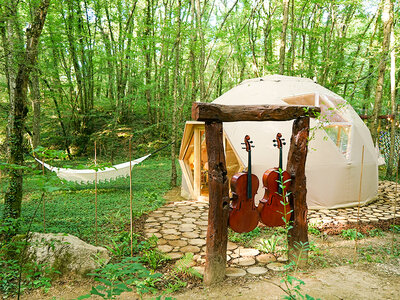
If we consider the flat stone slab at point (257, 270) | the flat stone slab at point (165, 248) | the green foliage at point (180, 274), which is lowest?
the flat stone slab at point (165, 248)

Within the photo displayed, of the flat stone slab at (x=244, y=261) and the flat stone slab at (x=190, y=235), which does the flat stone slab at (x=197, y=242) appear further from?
the flat stone slab at (x=244, y=261)

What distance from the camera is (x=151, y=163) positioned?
1092 centimetres

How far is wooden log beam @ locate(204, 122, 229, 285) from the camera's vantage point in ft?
7.95

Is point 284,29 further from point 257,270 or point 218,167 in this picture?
point 257,270

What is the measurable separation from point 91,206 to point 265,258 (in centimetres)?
369

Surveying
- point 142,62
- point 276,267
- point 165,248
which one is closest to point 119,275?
point 165,248

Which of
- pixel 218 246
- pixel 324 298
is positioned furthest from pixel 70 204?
pixel 324 298

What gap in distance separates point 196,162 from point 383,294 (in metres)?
3.97

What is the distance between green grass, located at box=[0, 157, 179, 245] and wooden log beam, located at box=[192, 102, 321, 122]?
4.31 feet

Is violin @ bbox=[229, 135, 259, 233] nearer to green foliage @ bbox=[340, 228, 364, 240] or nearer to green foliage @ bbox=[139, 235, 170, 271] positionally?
green foliage @ bbox=[139, 235, 170, 271]

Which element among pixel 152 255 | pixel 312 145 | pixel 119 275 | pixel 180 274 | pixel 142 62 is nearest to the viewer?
pixel 119 275

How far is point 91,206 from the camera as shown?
5078mm

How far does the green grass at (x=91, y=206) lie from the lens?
3709mm

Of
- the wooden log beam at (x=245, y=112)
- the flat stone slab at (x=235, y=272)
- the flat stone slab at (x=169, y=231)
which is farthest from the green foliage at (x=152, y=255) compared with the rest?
the wooden log beam at (x=245, y=112)
